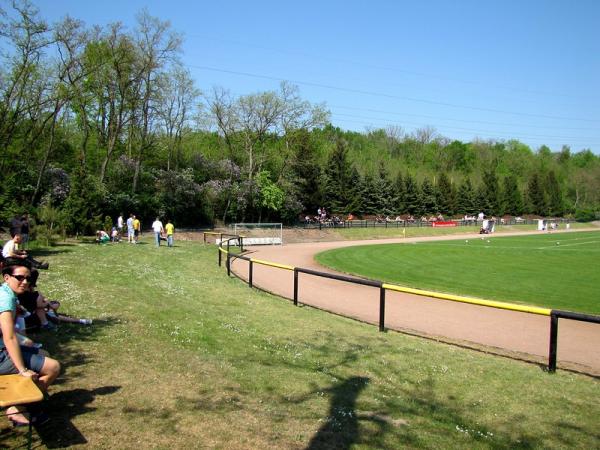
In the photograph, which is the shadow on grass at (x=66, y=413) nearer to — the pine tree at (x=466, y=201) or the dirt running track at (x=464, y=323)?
the dirt running track at (x=464, y=323)

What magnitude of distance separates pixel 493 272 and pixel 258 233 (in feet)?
65.6

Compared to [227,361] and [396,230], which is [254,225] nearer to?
[396,230]

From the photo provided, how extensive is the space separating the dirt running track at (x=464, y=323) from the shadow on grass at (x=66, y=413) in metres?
6.96

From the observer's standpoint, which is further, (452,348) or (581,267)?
(581,267)

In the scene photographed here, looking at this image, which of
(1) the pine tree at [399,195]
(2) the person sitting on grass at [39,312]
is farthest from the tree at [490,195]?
(2) the person sitting on grass at [39,312]

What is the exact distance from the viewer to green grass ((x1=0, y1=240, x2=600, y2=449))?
4.71m

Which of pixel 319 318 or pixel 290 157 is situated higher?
pixel 290 157

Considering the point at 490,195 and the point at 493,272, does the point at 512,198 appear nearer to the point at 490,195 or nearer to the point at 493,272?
the point at 490,195

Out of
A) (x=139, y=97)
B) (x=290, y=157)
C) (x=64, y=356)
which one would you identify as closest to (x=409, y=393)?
(x=64, y=356)

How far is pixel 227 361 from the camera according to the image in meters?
7.03

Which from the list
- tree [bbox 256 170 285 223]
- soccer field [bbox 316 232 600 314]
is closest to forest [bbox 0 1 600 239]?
tree [bbox 256 170 285 223]

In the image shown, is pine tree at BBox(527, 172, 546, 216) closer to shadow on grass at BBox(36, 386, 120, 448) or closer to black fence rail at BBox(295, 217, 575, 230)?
black fence rail at BBox(295, 217, 575, 230)

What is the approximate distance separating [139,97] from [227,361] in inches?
1586

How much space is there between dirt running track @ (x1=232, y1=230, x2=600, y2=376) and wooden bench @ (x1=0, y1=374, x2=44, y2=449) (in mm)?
7720
